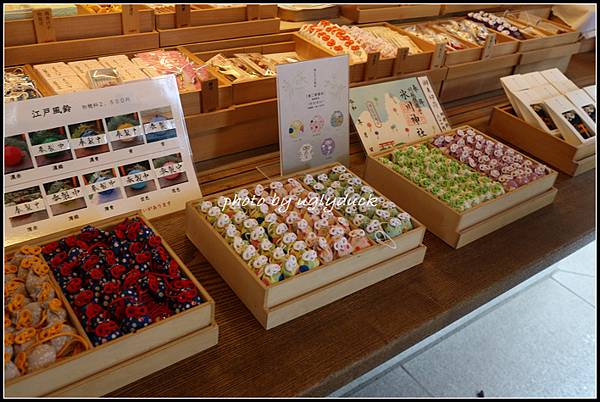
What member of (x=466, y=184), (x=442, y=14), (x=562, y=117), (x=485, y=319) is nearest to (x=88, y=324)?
(x=466, y=184)

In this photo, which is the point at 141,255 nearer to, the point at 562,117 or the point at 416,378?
the point at 416,378

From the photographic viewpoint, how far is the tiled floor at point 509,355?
2.91m

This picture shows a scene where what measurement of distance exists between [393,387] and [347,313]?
1426mm

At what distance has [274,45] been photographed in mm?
2729

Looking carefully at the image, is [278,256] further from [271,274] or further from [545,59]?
[545,59]

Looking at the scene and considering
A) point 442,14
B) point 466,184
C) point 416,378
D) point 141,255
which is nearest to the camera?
point 141,255

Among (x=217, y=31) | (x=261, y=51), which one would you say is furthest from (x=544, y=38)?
(x=217, y=31)

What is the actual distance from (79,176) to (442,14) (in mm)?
2785

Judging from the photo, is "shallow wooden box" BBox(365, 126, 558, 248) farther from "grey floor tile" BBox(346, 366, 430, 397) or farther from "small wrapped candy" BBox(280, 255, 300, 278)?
"grey floor tile" BBox(346, 366, 430, 397)

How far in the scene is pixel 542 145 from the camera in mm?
2709

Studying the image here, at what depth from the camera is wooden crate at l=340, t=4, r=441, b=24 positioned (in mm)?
3125

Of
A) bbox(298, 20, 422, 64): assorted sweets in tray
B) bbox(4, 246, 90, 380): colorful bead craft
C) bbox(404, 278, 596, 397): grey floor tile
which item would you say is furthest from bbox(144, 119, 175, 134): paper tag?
bbox(404, 278, 596, 397): grey floor tile

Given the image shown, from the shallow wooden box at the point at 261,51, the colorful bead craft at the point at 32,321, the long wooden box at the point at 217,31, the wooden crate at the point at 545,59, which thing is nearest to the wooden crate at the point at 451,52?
the wooden crate at the point at 545,59

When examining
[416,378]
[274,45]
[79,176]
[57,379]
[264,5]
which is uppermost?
[264,5]
